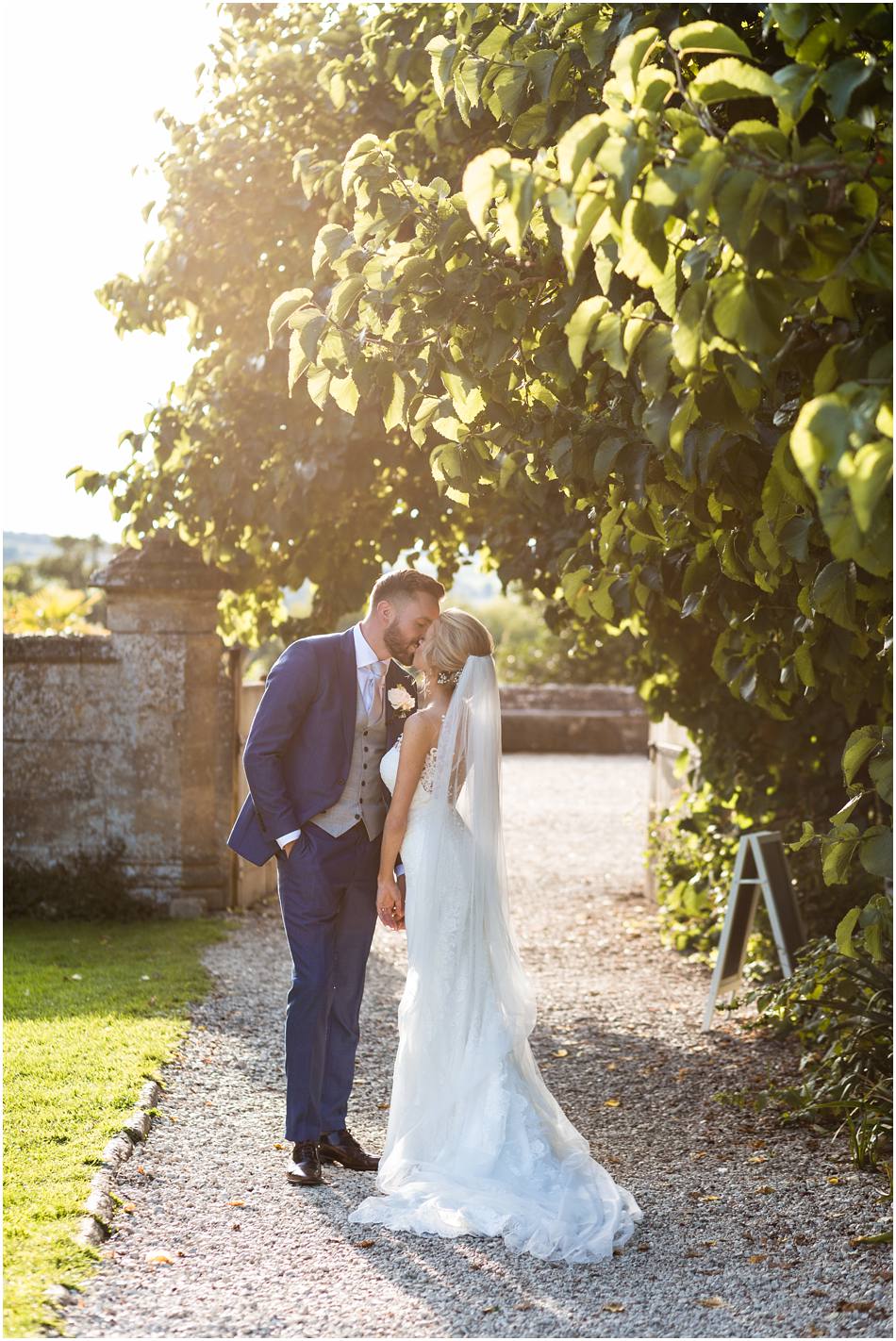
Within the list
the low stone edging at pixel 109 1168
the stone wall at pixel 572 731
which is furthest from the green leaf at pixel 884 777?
the stone wall at pixel 572 731

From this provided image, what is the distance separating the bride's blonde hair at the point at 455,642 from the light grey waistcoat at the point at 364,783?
14.0 inches

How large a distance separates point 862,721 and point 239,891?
15.6ft

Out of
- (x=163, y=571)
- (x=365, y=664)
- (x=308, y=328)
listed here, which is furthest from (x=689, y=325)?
(x=163, y=571)

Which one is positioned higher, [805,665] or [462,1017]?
[805,665]

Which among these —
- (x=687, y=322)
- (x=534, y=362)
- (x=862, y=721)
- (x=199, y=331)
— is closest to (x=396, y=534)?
(x=199, y=331)

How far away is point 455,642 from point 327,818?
773mm

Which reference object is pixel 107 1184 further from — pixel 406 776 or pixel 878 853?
pixel 878 853

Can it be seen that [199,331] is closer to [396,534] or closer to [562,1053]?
[396,534]

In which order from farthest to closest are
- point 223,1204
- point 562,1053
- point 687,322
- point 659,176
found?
point 562,1053
point 223,1204
point 687,322
point 659,176

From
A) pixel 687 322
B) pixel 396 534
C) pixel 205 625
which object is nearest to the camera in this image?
pixel 687 322

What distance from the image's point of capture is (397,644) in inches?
193

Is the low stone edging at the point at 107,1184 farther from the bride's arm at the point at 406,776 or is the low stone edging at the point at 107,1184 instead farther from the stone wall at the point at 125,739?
the stone wall at the point at 125,739

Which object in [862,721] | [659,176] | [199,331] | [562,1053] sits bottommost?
[562,1053]

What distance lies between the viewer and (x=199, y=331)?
26.6 feet
